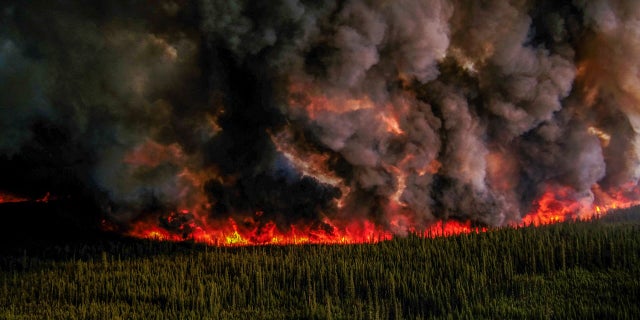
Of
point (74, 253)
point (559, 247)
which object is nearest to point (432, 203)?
point (559, 247)

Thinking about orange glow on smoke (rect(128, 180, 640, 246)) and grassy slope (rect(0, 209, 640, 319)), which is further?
orange glow on smoke (rect(128, 180, 640, 246))

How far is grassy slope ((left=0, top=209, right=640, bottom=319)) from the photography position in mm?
18047

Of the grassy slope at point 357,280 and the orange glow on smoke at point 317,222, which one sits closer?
the grassy slope at point 357,280

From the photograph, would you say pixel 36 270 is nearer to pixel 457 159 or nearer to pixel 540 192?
pixel 457 159

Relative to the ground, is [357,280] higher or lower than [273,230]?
lower

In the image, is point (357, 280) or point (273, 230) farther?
point (273, 230)

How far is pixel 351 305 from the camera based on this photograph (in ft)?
62.0

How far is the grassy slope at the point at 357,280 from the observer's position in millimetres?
18047

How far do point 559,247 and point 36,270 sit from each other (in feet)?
70.4

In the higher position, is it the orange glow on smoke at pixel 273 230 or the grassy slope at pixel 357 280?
the orange glow on smoke at pixel 273 230

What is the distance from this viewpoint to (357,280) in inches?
859

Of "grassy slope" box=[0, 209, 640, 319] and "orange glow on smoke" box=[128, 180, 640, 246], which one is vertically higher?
"orange glow on smoke" box=[128, 180, 640, 246]

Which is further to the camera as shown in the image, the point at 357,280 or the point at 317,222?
the point at 317,222

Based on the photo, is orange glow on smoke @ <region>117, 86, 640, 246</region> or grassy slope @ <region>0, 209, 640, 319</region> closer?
grassy slope @ <region>0, 209, 640, 319</region>
